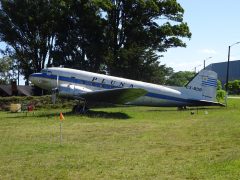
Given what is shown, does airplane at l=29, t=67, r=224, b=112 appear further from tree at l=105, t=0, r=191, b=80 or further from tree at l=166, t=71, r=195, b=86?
tree at l=166, t=71, r=195, b=86

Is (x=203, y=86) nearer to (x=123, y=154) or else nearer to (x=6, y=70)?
(x=123, y=154)

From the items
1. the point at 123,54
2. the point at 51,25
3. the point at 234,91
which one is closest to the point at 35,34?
the point at 51,25

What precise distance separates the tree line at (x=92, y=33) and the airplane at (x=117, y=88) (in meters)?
16.2

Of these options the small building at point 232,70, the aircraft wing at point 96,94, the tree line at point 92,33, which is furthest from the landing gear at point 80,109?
the small building at point 232,70

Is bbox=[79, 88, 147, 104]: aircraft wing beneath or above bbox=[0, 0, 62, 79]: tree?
beneath

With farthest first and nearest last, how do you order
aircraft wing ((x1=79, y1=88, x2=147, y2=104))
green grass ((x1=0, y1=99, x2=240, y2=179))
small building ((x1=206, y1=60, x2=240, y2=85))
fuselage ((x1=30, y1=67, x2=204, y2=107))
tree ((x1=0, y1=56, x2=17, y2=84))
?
small building ((x1=206, y1=60, x2=240, y2=85)) → tree ((x1=0, y1=56, x2=17, y2=84)) → fuselage ((x1=30, y1=67, x2=204, y2=107)) → aircraft wing ((x1=79, y1=88, x2=147, y2=104)) → green grass ((x1=0, y1=99, x2=240, y2=179))

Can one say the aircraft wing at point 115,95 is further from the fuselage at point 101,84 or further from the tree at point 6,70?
the tree at point 6,70

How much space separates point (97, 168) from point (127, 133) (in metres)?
7.33

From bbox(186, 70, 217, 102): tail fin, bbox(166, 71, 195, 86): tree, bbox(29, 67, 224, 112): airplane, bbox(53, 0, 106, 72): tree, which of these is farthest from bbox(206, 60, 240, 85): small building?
bbox(29, 67, 224, 112): airplane

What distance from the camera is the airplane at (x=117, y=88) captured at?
30844 millimetres

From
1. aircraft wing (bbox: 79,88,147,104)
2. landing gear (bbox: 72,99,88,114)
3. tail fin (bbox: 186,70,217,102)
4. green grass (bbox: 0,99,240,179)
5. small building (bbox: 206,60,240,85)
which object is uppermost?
small building (bbox: 206,60,240,85)

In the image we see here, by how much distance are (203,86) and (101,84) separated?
8900mm

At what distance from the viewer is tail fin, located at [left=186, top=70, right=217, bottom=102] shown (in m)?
35.0

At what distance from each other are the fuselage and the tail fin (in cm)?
107
